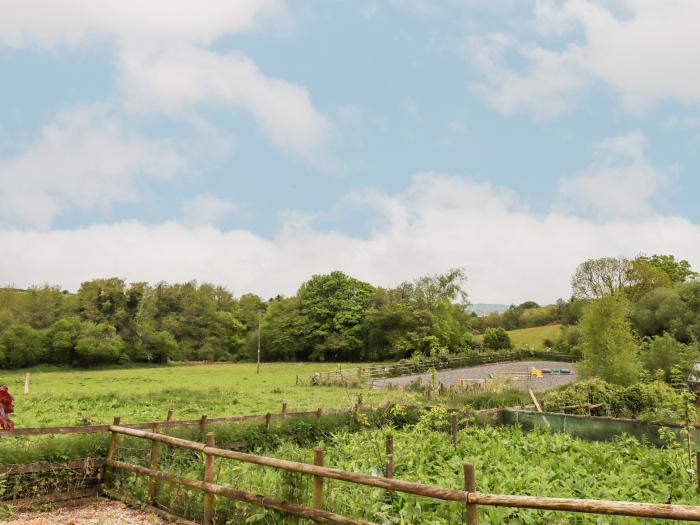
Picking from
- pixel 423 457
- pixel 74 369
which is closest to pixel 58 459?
pixel 423 457

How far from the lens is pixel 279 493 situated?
21.2 ft

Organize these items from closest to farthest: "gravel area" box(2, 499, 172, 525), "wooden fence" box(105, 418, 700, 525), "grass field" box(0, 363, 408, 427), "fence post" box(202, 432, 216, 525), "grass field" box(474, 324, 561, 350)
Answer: "wooden fence" box(105, 418, 700, 525) < "fence post" box(202, 432, 216, 525) < "gravel area" box(2, 499, 172, 525) < "grass field" box(0, 363, 408, 427) < "grass field" box(474, 324, 561, 350)

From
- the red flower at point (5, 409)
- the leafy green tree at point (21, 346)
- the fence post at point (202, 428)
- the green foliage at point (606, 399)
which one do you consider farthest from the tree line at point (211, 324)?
the red flower at point (5, 409)

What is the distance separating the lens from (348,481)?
5.58 metres

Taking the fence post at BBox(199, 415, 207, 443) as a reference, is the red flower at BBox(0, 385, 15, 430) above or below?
above

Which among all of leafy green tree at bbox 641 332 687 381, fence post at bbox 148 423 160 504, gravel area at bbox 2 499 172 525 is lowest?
gravel area at bbox 2 499 172 525

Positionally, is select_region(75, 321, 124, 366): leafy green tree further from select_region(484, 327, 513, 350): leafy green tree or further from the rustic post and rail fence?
the rustic post and rail fence

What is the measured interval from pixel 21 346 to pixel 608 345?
164ft

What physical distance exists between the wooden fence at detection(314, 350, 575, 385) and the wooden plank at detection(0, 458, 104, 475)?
21.9 m

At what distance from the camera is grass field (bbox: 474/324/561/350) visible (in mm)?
67537

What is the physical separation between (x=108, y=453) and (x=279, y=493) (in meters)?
4.01

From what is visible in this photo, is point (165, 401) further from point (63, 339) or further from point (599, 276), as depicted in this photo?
point (599, 276)

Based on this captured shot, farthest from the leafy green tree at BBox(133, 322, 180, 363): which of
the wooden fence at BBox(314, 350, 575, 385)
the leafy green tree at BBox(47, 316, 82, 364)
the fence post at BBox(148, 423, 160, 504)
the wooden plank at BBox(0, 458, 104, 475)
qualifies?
the fence post at BBox(148, 423, 160, 504)

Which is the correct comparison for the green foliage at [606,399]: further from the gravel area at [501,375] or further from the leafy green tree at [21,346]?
the leafy green tree at [21,346]
